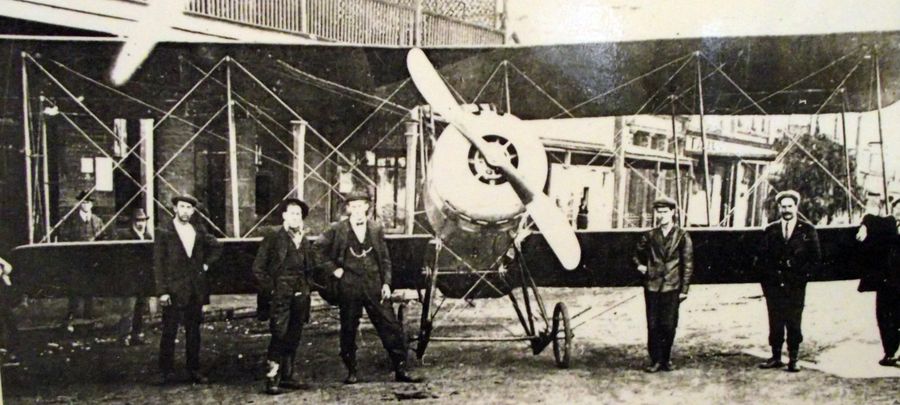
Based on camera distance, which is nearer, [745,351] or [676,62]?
[676,62]

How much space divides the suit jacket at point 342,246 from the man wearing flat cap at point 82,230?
1.17 meters

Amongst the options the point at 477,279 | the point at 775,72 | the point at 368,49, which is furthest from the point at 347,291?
the point at 775,72

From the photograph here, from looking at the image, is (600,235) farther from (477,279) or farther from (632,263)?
(477,279)

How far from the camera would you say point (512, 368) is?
10.4ft

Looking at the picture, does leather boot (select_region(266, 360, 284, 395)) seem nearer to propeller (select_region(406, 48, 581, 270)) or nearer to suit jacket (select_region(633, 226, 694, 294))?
propeller (select_region(406, 48, 581, 270))

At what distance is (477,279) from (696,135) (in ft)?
5.64

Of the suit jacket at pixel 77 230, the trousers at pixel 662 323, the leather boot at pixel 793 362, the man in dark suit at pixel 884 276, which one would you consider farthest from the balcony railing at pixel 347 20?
the leather boot at pixel 793 362


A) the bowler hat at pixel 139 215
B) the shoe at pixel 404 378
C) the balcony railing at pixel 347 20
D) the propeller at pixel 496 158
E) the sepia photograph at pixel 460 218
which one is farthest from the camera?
the balcony railing at pixel 347 20

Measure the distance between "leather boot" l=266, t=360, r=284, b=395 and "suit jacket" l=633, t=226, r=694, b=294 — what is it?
1796mm

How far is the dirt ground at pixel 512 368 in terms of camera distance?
111 inches

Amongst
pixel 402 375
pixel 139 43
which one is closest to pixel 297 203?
pixel 402 375

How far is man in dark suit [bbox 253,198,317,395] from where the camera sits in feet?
9.47

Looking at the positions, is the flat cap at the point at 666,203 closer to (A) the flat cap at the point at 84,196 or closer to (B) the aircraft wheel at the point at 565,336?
(B) the aircraft wheel at the point at 565,336

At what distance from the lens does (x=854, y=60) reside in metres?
2.98
